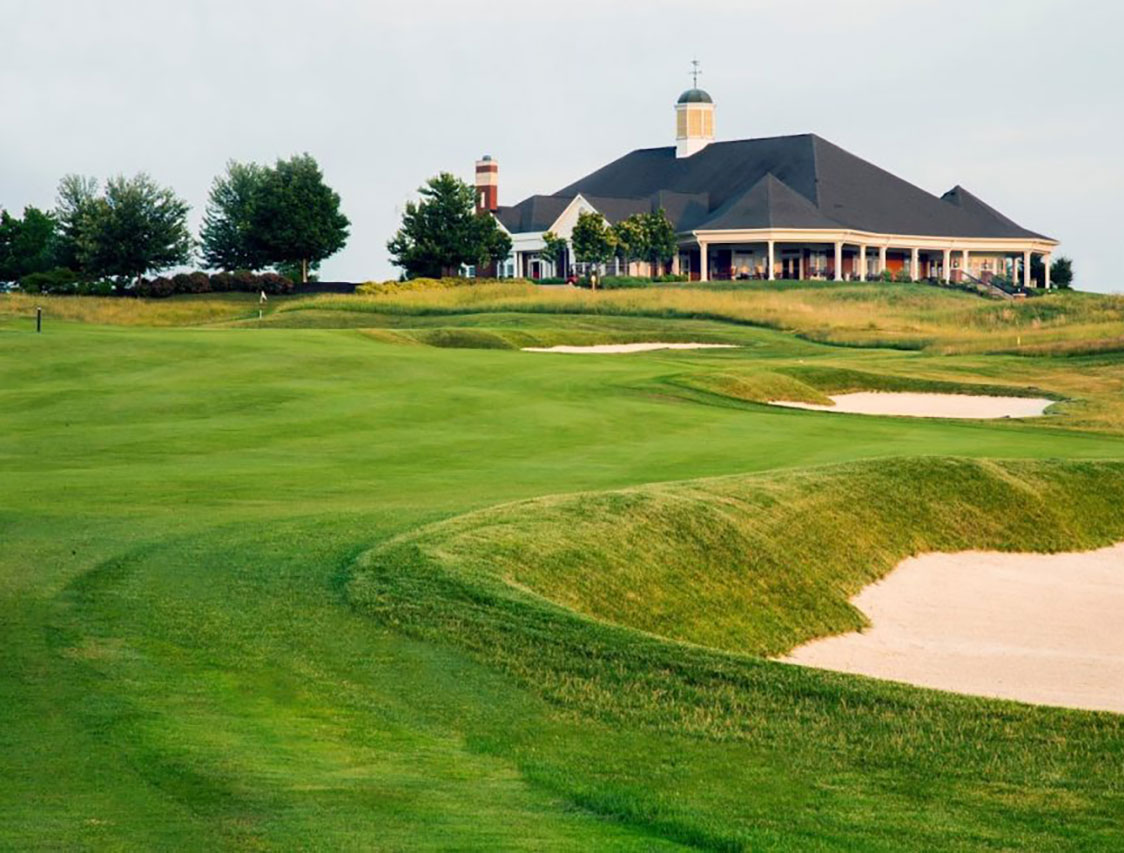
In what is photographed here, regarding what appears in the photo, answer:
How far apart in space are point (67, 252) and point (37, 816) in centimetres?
9037

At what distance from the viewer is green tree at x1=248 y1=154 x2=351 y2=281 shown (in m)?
85.9

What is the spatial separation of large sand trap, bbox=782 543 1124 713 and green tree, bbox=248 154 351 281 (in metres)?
70.9

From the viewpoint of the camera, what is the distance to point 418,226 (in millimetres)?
82750

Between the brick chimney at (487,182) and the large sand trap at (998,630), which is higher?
the brick chimney at (487,182)

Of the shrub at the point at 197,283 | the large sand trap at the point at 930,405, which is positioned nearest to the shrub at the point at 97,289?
the shrub at the point at 197,283

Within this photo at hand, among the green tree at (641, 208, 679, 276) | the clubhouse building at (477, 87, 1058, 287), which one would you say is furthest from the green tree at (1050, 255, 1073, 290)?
the green tree at (641, 208, 679, 276)

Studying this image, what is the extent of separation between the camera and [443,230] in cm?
8238

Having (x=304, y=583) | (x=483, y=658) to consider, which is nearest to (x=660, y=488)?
(x=304, y=583)

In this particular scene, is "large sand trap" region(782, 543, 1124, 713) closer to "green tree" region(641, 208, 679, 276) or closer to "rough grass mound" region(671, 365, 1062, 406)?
"rough grass mound" region(671, 365, 1062, 406)

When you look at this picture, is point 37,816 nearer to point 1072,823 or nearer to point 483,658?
point 483,658

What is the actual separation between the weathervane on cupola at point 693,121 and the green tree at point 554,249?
38.4 ft

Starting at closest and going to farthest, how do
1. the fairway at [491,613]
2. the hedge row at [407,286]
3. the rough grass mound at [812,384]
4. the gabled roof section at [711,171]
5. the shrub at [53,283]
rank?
the fairway at [491,613] → the rough grass mound at [812,384] → the hedge row at [407,286] → the shrub at [53,283] → the gabled roof section at [711,171]

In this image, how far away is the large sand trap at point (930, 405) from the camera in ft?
103

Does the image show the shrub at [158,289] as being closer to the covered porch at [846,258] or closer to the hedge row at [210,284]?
the hedge row at [210,284]
